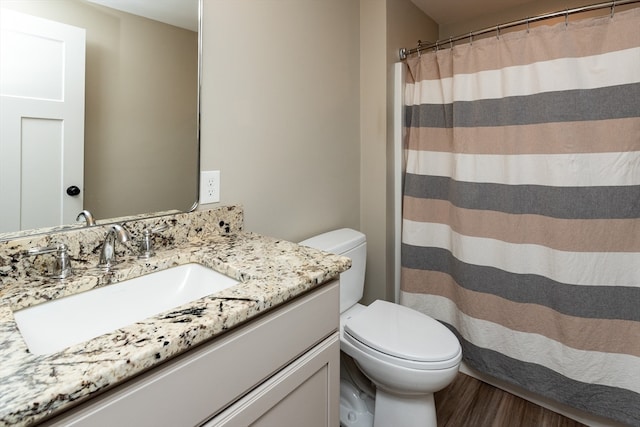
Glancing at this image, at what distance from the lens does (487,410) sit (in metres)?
1.67

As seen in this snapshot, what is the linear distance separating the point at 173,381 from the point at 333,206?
1.38 metres

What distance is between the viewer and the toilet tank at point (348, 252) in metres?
1.60

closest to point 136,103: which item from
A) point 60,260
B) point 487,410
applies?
point 60,260

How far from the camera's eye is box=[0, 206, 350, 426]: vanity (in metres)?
0.49

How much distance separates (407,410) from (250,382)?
91 centimetres

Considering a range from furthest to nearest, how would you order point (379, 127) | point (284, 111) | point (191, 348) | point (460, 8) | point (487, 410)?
point (460, 8), point (379, 127), point (487, 410), point (284, 111), point (191, 348)

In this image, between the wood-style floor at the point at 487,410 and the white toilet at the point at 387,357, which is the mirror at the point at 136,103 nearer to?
the white toilet at the point at 387,357

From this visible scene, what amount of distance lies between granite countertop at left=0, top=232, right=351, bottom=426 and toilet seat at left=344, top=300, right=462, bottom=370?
0.53 metres

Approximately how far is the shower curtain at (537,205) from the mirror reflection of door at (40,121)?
63.4 inches

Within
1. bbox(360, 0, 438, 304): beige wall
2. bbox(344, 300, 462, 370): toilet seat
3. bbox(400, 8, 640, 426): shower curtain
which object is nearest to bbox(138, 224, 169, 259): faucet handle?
bbox(344, 300, 462, 370): toilet seat

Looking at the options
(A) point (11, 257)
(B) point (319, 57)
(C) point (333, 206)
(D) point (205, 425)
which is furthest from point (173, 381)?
(B) point (319, 57)

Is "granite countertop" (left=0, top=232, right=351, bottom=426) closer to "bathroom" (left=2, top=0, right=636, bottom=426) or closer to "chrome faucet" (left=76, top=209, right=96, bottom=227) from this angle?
"chrome faucet" (left=76, top=209, right=96, bottom=227)

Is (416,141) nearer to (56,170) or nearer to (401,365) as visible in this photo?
(401,365)

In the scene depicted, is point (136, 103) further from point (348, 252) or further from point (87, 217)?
point (348, 252)
